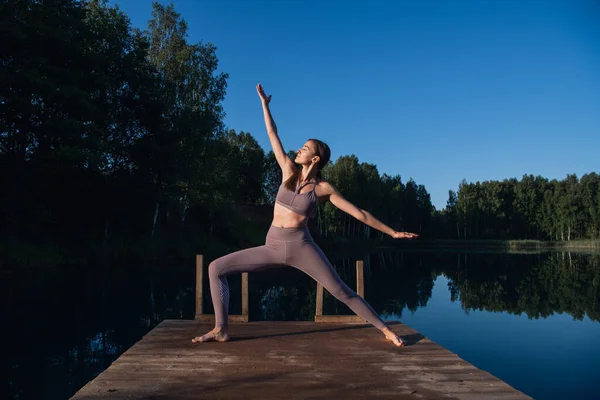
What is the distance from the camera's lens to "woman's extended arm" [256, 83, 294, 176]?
5.34 meters

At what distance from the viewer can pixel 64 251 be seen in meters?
24.0

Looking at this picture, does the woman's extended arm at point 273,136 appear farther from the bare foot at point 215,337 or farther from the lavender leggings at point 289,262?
the bare foot at point 215,337

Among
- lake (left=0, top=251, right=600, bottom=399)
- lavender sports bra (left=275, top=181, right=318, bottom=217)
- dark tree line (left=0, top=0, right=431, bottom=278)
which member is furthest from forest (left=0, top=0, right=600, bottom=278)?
lavender sports bra (left=275, top=181, right=318, bottom=217)

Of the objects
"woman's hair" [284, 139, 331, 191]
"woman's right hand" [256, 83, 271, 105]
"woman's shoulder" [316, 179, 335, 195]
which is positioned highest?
"woman's right hand" [256, 83, 271, 105]

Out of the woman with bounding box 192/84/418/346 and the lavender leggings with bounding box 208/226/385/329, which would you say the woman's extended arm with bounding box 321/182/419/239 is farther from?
the lavender leggings with bounding box 208/226/385/329

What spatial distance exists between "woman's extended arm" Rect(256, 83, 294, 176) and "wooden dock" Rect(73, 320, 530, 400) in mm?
2090

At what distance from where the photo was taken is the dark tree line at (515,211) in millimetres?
80625

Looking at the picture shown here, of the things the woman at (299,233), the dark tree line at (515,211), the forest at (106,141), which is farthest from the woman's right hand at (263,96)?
the dark tree line at (515,211)

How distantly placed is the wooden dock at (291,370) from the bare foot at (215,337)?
0.14 metres

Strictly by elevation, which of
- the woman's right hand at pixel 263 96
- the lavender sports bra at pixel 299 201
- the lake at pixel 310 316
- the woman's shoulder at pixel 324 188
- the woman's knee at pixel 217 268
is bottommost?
the lake at pixel 310 316

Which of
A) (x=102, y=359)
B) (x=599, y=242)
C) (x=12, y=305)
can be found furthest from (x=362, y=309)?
(x=599, y=242)

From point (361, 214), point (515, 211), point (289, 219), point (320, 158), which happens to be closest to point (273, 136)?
point (320, 158)

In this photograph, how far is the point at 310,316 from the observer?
14.0 metres

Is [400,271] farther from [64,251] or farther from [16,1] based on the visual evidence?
[16,1]
